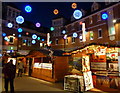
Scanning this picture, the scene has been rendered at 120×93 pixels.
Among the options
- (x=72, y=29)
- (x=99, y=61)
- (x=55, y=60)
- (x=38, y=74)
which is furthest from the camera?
(x=72, y=29)

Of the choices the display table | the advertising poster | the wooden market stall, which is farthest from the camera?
the wooden market stall

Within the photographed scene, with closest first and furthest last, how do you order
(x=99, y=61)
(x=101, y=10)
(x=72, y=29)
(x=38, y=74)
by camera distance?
(x=99, y=61), (x=38, y=74), (x=101, y=10), (x=72, y=29)

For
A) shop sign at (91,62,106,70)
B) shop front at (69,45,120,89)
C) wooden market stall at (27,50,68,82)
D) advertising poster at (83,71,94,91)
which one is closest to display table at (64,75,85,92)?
advertising poster at (83,71,94,91)

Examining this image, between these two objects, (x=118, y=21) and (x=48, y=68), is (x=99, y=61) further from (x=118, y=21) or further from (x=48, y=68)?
(x=118, y=21)

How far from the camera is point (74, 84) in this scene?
8.11 m

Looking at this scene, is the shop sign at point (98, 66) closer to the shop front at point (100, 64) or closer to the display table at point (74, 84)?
the shop front at point (100, 64)

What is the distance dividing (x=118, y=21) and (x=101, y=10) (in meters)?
4.15

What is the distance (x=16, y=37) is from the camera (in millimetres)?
30906

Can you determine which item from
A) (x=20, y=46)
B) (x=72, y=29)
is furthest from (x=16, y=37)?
(x=72, y=29)

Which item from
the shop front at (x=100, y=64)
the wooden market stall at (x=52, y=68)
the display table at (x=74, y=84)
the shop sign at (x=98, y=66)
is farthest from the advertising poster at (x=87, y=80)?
the wooden market stall at (x=52, y=68)

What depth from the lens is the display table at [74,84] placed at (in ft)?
26.0

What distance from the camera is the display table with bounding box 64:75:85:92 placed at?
26.0ft

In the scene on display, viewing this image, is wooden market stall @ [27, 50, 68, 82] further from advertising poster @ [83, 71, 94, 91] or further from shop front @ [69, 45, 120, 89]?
advertising poster @ [83, 71, 94, 91]

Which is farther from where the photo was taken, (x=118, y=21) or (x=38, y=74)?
(x=118, y=21)
